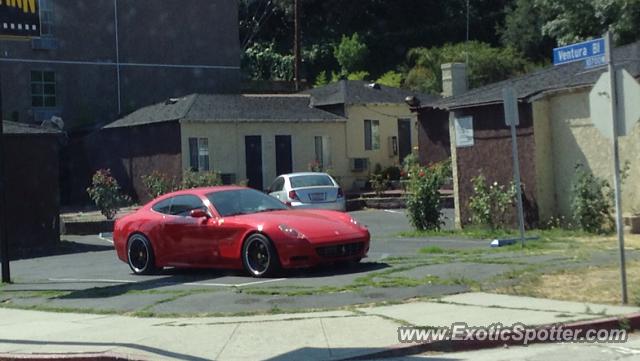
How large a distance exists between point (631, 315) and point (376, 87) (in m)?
30.5

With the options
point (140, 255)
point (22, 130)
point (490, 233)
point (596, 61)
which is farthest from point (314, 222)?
point (22, 130)

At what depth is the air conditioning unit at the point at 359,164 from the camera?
37.6m

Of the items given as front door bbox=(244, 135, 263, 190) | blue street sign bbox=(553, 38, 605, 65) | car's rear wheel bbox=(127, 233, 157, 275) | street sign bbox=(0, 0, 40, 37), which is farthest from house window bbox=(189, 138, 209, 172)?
blue street sign bbox=(553, 38, 605, 65)

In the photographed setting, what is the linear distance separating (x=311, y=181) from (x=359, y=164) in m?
11.9

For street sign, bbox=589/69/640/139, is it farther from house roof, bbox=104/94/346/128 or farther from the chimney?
house roof, bbox=104/94/346/128

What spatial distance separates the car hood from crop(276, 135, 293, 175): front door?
2165 centimetres

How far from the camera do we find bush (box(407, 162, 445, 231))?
65.9ft

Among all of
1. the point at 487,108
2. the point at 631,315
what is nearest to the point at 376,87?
the point at 487,108

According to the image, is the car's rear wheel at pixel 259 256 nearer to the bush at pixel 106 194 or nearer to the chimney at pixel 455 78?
the bush at pixel 106 194

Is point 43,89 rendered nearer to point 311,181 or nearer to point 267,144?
point 267,144

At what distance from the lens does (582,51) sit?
11172 millimetres

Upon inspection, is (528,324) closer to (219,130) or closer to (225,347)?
(225,347)

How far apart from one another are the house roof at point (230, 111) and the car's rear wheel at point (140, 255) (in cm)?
1852

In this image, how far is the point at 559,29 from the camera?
127 ft
